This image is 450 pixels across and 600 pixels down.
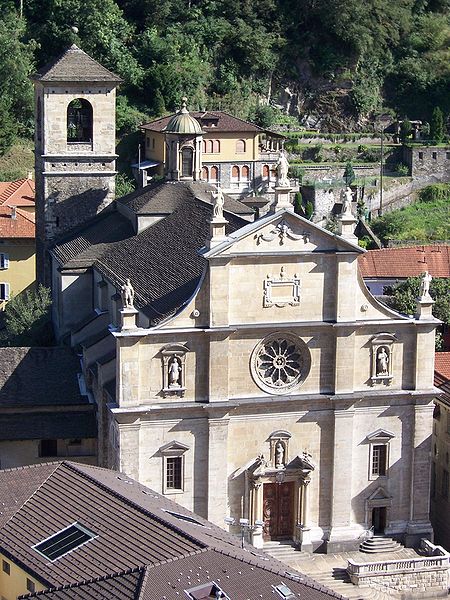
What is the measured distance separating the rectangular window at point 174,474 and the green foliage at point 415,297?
18.1 meters

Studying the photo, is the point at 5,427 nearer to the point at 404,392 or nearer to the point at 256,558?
the point at 404,392

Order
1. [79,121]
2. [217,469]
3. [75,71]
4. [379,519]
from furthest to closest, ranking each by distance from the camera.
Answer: [79,121]
[75,71]
[379,519]
[217,469]

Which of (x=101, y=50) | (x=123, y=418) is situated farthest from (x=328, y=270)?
(x=101, y=50)

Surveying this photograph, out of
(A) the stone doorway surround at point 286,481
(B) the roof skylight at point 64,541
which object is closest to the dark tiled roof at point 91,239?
(A) the stone doorway surround at point 286,481

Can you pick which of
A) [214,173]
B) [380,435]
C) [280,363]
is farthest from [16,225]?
[380,435]

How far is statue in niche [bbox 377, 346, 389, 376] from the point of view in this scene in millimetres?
50125

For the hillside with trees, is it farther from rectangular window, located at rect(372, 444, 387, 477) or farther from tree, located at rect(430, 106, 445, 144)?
rectangular window, located at rect(372, 444, 387, 477)

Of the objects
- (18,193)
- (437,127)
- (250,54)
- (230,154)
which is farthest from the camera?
(437,127)

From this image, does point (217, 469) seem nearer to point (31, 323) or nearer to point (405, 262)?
point (31, 323)

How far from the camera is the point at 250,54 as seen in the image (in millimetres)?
103812

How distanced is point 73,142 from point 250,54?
4071cm

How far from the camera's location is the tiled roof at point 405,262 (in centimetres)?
7381

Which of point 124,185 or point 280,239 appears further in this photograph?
point 124,185

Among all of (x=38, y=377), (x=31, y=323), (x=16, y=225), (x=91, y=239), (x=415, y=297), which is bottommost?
(x=38, y=377)
